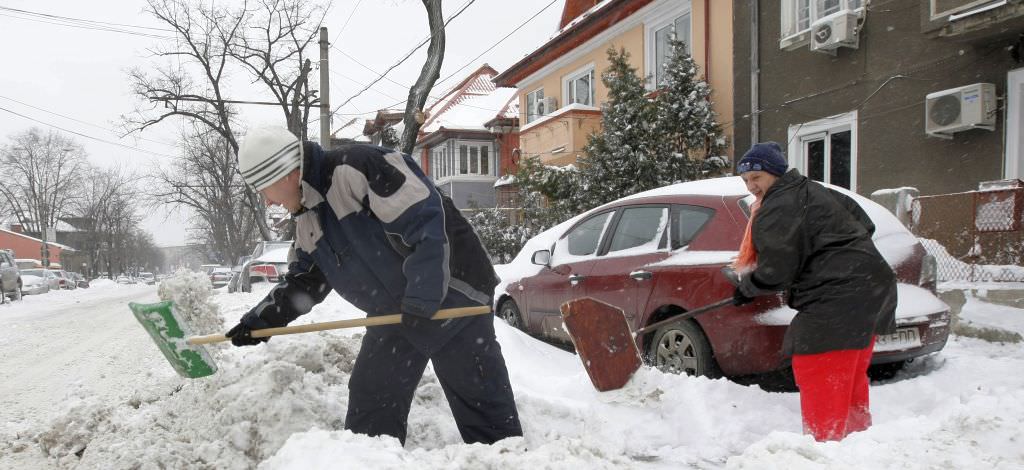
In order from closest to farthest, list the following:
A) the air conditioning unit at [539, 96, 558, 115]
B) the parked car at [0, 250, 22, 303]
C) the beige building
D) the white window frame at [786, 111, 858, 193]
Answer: the white window frame at [786, 111, 858, 193] → the beige building → the air conditioning unit at [539, 96, 558, 115] → the parked car at [0, 250, 22, 303]

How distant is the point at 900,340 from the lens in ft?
12.0

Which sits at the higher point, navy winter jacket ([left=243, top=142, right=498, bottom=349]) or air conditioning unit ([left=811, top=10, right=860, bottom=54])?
air conditioning unit ([left=811, top=10, right=860, bottom=54])

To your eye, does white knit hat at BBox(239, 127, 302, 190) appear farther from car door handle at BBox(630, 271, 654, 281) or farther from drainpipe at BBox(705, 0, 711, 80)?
drainpipe at BBox(705, 0, 711, 80)

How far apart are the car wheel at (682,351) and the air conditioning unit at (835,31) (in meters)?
6.28

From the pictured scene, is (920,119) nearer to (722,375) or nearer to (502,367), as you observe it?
(722,375)

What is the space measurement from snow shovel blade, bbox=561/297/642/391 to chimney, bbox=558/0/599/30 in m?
14.8

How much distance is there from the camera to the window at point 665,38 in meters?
12.4

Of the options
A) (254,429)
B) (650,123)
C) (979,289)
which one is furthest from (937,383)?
(650,123)

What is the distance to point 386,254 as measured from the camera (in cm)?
257

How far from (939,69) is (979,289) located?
3.29 metres

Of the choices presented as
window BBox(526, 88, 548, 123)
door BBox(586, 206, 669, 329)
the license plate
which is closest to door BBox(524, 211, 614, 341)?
door BBox(586, 206, 669, 329)

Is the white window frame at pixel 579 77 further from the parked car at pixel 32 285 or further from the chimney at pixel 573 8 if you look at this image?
the parked car at pixel 32 285

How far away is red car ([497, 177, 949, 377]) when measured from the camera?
3709mm

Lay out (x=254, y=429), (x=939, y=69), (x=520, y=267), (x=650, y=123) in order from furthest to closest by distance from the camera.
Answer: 1. (x=650, y=123)
2. (x=939, y=69)
3. (x=520, y=267)
4. (x=254, y=429)
